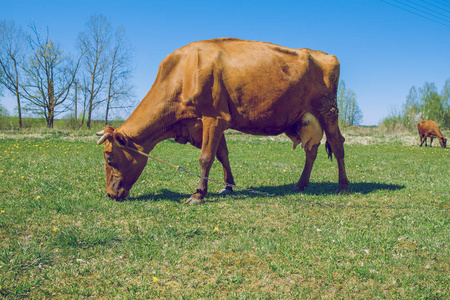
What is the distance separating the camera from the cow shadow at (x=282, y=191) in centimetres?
642

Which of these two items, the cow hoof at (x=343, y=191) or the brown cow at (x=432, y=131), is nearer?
the cow hoof at (x=343, y=191)

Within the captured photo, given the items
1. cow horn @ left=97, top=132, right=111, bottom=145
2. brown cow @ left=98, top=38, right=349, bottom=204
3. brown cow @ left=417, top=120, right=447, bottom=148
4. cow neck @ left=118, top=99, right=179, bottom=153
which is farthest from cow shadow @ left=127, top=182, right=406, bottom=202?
brown cow @ left=417, top=120, right=447, bottom=148

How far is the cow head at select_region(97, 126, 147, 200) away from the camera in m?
5.89

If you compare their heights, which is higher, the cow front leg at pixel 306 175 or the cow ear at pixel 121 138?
the cow ear at pixel 121 138

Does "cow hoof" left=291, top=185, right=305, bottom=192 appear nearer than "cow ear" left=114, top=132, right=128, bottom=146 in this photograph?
No

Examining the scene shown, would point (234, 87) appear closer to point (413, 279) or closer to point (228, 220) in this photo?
point (228, 220)

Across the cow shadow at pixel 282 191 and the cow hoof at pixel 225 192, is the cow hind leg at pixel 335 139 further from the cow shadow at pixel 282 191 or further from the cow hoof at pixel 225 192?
the cow hoof at pixel 225 192

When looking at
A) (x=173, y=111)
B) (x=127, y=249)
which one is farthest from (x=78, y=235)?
(x=173, y=111)

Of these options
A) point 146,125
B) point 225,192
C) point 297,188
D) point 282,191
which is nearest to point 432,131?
point 297,188

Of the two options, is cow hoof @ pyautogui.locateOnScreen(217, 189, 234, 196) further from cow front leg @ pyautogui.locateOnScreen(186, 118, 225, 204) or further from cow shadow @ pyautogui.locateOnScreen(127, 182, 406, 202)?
cow front leg @ pyautogui.locateOnScreen(186, 118, 225, 204)

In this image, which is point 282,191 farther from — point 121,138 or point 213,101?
point 121,138

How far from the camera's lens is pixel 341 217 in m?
5.39

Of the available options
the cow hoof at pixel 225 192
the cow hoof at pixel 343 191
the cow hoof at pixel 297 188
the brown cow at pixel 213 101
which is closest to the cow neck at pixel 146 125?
the brown cow at pixel 213 101

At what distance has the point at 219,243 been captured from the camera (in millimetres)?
4266
